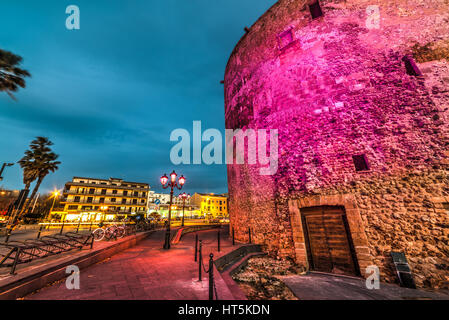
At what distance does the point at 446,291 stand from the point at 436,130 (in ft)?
16.2

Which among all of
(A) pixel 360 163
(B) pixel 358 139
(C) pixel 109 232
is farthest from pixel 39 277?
(B) pixel 358 139

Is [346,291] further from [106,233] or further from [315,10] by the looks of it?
[315,10]

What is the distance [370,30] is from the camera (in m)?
7.39

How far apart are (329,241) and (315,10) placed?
11.3 meters

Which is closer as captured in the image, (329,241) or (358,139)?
(329,241)

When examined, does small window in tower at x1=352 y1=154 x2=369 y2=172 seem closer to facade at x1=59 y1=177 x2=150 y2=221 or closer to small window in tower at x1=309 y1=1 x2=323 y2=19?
small window in tower at x1=309 y1=1 x2=323 y2=19

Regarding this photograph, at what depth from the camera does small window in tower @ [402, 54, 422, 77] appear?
6420mm

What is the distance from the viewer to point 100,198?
1697 inches

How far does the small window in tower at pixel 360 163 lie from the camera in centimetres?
641

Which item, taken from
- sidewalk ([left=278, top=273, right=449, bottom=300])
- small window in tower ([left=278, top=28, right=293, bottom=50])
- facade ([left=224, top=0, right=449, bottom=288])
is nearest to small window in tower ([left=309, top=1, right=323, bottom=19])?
facade ([left=224, top=0, right=449, bottom=288])

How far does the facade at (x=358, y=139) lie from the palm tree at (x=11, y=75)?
12.9m

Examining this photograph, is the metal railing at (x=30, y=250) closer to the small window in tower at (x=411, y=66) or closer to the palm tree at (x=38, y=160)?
the small window in tower at (x=411, y=66)
